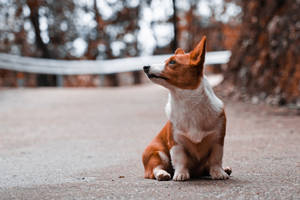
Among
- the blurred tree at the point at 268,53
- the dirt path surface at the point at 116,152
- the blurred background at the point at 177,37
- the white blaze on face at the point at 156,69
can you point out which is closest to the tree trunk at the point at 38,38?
the blurred background at the point at 177,37

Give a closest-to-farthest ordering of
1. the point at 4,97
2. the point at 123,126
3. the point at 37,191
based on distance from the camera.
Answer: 1. the point at 37,191
2. the point at 123,126
3. the point at 4,97

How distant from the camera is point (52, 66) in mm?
17688

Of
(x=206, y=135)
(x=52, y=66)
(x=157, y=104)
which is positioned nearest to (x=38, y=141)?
(x=206, y=135)

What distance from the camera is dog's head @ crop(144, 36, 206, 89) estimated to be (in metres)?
3.16

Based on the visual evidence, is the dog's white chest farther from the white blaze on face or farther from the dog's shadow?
the dog's shadow

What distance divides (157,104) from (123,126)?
11.1 ft

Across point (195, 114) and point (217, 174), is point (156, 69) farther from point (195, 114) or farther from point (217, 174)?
point (217, 174)

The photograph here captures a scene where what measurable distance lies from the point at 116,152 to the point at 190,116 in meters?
2.69

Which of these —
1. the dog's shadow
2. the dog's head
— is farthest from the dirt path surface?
the dog's head

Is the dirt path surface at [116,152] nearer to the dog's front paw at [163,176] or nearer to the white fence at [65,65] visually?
the dog's front paw at [163,176]

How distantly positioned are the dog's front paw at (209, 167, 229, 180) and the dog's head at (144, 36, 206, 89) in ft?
2.62

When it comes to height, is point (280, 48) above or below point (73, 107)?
above

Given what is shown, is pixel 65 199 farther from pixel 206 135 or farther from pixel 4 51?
pixel 4 51

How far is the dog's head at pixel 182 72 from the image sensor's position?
316 centimetres
